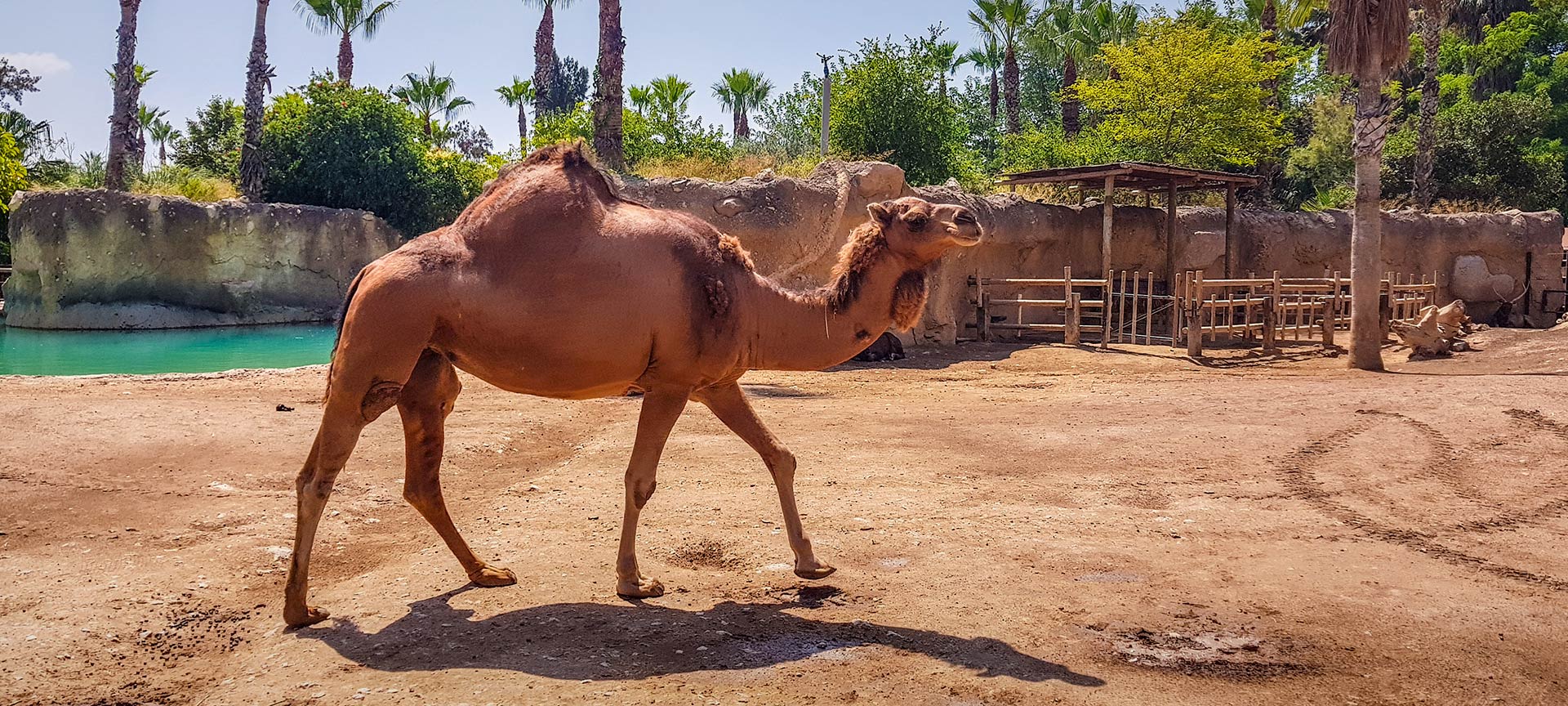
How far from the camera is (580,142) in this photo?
5195 millimetres

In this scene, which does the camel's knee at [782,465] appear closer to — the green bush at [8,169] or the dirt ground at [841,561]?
the dirt ground at [841,561]

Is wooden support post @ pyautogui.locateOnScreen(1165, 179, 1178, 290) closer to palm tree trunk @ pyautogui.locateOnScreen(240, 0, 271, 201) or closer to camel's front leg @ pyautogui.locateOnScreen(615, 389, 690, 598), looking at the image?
camel's front leg @ pyautogui.locateOnScreen(615, 389, 690, 598)

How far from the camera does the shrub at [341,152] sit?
29984 millimetres

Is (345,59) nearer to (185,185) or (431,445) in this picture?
(185,185)

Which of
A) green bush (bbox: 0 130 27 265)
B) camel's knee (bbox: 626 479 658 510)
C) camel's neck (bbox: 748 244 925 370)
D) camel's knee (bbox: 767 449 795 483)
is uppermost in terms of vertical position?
green bush (bbox: 0 130 27 265)

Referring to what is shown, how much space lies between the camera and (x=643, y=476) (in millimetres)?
4902

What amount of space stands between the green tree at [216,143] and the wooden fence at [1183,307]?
24.4 metres

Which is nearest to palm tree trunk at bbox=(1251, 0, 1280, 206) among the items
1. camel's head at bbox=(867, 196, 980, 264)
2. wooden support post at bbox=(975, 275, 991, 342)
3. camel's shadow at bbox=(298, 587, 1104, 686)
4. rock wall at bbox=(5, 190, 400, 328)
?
wooden support post at bbox=(975, 275, 991, 342)

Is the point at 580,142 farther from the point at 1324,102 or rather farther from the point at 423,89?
the point at 423,89

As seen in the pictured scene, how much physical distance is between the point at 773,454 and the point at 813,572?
23.7 inches

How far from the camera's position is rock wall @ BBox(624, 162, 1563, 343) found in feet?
56.1

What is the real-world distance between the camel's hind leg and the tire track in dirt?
4.76m

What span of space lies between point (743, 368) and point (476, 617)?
156 cm

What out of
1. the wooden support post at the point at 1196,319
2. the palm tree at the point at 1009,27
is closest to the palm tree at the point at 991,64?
the palm tree at the point at 1009,27
